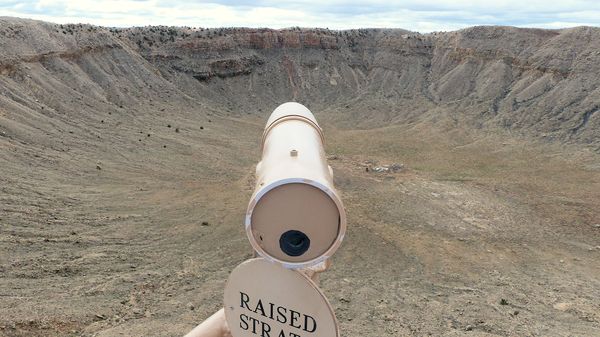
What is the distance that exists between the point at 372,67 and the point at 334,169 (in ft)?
110

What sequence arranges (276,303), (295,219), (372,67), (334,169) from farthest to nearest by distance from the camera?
1. (372,67)
2. (334,169)
3. (276,303)
4. (295,219)

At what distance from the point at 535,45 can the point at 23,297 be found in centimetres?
5637

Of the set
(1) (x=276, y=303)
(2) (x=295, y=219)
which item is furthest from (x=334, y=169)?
(2) (x=295, y=219)

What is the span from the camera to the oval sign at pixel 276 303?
4.67 metres

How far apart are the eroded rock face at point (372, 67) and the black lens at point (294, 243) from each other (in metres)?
39.8

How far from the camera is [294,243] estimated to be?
15.5 feet

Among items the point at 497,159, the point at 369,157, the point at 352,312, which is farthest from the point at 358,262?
the point at 497,159

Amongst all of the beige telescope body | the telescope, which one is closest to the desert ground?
the telescope

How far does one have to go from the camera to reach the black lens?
15.5 ft

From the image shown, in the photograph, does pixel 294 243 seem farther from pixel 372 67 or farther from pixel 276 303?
pixel 372 67

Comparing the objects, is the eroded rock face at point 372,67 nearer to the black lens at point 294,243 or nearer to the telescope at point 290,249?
the telescope at point 290,249

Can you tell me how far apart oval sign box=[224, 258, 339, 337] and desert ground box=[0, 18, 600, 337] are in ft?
32.9

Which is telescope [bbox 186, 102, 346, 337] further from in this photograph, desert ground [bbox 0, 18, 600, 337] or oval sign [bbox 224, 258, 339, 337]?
desert ground [bbox 0, 18, 600, 337]

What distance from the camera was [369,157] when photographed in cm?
3894
